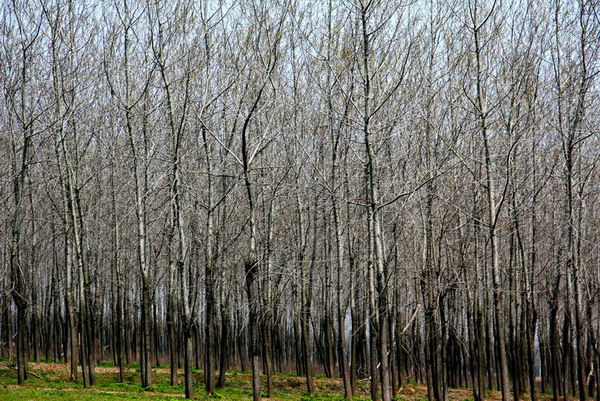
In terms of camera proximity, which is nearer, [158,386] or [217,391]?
[217,391]

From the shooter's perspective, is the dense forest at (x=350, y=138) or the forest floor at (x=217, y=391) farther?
the forest floor at (x=217, y=391)

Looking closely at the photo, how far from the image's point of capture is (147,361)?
16531 millimetres

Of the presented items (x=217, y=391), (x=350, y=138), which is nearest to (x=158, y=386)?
(x=217, y=391)

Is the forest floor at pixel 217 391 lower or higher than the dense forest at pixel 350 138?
lower

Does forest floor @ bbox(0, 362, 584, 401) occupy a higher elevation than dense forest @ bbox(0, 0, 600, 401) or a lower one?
lower

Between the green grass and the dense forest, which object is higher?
the dense forest

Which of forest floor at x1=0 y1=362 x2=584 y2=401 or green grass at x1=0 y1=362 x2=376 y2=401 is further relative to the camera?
forest floor at x1=0 y1=362 x2=584 y2=401

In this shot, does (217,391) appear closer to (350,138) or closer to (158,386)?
(158,386)

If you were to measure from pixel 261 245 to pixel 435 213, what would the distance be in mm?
6319

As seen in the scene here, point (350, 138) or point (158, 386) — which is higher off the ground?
point (350, 138)

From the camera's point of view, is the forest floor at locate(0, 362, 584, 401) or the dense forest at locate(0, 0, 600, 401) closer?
the dense forest at locate(0, 0, 600, 401)

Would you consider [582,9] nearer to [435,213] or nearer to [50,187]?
[435,213]

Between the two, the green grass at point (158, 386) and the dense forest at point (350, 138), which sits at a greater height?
the dense forest at point (350, 138)

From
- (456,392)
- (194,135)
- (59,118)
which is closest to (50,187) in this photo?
(194,135)
